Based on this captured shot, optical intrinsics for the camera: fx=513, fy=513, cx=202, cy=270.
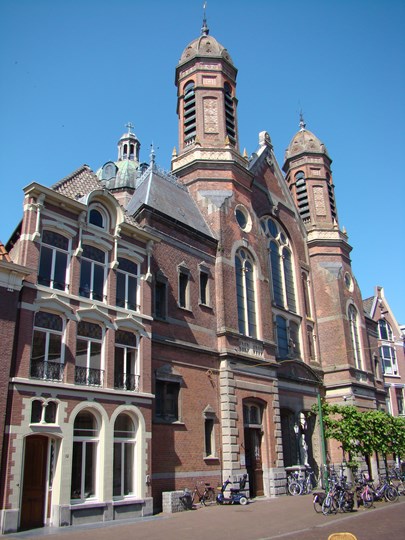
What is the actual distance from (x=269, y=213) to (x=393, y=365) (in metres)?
21.3

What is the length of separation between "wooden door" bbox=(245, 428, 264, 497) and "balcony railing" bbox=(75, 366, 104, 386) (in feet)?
32.1

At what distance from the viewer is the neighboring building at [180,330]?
1688cm

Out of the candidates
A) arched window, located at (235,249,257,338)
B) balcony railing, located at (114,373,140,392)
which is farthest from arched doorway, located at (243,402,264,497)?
balcony railing, located at (114,373,140,392)

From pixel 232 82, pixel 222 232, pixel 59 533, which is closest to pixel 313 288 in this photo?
pixel 222 232

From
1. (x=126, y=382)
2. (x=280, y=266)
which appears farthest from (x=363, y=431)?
(x=126, y=382)

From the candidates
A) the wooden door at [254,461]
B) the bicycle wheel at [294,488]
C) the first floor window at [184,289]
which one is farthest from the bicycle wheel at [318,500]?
the first floor window at [184,289]

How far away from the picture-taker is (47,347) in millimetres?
17266

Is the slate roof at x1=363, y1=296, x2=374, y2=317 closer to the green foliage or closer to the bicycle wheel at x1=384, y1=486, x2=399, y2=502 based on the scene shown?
the green foliage

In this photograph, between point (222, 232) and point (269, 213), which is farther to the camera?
point (269, 213)

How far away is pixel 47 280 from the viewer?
705 inches

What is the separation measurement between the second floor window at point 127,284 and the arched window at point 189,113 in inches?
528

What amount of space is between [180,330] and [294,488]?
10.5 m

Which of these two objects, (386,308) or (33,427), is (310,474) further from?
(386,308)

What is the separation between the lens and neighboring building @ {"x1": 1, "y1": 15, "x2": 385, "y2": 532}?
16.9 meters
